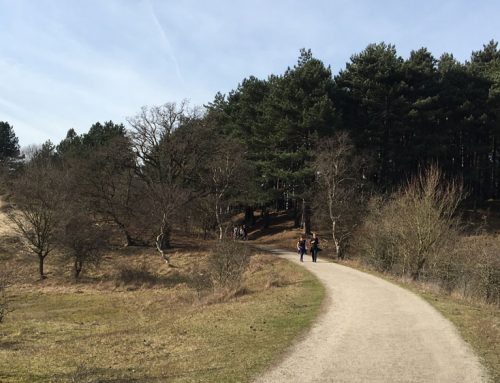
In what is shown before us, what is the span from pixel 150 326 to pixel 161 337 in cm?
304

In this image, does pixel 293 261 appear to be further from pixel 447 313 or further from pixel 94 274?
pixel 447 313

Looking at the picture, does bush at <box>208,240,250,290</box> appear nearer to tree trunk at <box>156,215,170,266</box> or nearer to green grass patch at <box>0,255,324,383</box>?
green grass patch at <box>0,255,324,383</box>

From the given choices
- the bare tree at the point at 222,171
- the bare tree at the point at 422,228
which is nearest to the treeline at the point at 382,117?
the bare tree at the point at 222,171

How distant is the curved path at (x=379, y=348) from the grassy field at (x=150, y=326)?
21.8 inches

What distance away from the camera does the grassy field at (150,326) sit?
861 cm

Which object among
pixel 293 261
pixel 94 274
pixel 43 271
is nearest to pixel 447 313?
pixel 293 261

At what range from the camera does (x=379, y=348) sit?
9.62 metres

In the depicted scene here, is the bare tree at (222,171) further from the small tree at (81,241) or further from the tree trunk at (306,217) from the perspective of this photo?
the small tree at (81,241)

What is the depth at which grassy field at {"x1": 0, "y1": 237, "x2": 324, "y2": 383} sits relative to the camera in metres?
8.61

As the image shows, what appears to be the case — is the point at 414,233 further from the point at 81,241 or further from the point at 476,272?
the point at 81,241

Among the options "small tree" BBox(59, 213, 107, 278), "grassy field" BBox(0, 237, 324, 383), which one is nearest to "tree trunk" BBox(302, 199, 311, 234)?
"grassy field" BBox(0, 237, 324, 383)

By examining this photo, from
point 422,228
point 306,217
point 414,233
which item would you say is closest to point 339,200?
point 414,233

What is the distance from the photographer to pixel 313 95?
1670 inches

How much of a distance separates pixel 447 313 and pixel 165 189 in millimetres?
25307
